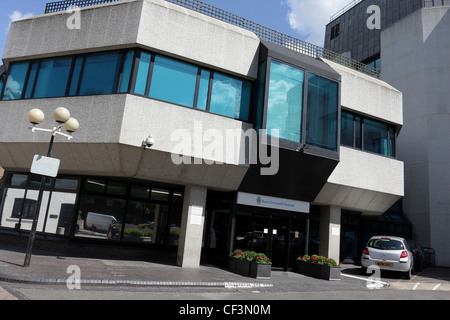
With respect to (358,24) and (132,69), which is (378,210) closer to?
(132,69)

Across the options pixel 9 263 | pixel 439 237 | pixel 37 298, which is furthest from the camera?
pixel 439 237

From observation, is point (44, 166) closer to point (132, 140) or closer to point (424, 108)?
point (132, 140)

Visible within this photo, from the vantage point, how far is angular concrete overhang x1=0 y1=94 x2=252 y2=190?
11117mm

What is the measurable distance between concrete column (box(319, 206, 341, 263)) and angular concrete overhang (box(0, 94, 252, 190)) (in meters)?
5.84

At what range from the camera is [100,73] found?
1212 cm

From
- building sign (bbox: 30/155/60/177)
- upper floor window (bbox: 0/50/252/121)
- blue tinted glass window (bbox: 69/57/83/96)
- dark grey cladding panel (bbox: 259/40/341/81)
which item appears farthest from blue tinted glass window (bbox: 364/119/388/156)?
building sign (bbox: 30/155/60/177)

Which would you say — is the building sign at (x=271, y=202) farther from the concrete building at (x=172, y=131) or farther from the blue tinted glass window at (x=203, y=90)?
the blue tinted glass window at (x=203, y=90)

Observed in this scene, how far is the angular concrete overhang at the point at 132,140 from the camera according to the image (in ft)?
36.5

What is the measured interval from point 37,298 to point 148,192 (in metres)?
8.67

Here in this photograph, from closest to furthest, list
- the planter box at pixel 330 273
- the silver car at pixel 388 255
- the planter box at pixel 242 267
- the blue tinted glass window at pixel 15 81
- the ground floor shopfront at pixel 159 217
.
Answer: the planter box at pixel 242 267 → the planter box at pixel 330 273 → the silver car at pixel 388 255 → the ground floor shopfront at pixel 159 217 → the blue tinted glass window at pixel 15 81

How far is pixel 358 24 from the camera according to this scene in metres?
29.8

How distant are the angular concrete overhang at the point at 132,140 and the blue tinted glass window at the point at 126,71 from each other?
1.42 feet

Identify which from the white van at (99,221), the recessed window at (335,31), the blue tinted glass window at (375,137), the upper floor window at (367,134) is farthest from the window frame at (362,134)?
the recessed window at (335,31)
